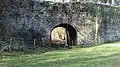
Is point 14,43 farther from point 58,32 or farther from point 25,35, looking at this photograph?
point 58,32

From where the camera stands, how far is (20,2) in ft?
100

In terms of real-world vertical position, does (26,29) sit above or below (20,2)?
below

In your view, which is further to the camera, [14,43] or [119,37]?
[119,37]

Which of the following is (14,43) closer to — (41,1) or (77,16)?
(41,1)

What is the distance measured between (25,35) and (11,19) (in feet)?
6.11

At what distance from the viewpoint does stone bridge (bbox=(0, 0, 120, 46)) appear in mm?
30562

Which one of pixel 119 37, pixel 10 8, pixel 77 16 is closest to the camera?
pixel 10 8

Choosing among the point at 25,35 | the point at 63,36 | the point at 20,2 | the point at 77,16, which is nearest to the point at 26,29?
the point at 25,35

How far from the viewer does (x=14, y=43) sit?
28.0 m

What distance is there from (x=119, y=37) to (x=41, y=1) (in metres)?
10.2

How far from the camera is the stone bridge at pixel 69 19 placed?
3056 cm

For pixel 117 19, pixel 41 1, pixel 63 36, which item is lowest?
pixel 63 36

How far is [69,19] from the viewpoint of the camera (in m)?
33.1

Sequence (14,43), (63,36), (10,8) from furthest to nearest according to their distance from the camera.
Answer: (63,36) < (10,8) < (14,43)
